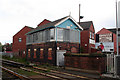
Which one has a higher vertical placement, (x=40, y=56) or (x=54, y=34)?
(x=54, y=34)

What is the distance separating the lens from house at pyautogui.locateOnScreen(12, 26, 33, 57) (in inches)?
1377

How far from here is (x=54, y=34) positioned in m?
17.9

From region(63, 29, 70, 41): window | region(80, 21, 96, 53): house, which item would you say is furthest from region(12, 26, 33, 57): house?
region(63, 29, 70, 41): window

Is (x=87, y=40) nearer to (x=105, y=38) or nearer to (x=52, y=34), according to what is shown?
(x=105, y=38)

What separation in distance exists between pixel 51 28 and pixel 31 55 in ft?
28.3

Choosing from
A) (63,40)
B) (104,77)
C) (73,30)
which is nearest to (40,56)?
Answer: (63,40)

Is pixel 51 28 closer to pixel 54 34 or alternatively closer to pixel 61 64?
pixel 54 34

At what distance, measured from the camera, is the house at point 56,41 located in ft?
57.6

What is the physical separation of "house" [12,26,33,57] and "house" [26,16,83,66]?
13.5 metres

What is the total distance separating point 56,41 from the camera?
58.1 ft

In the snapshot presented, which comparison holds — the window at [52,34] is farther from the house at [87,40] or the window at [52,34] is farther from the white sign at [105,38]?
the white sign at [105,38]

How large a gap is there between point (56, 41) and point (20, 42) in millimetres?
22637

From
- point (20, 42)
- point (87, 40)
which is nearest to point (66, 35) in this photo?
point (87, 40)

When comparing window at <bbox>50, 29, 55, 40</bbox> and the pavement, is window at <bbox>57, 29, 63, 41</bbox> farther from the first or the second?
the pavement
